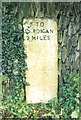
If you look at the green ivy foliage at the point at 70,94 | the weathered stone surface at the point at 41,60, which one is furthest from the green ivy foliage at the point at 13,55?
the green ivy foliage at the point at 70,94

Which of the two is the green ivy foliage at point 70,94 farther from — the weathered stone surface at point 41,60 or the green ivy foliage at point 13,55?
the green ivy foliage at point 13,55

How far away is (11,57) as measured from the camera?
2.81 metres

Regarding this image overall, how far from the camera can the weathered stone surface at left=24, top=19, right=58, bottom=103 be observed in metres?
2.84

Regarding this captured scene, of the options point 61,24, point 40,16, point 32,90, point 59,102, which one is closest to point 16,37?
point 40,16

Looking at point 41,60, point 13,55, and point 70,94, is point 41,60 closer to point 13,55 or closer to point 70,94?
point 13,55

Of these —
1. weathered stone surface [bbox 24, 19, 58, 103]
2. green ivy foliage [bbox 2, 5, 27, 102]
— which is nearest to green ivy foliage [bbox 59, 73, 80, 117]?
weathered stone surface [bbox 24, 19, 58, 103]

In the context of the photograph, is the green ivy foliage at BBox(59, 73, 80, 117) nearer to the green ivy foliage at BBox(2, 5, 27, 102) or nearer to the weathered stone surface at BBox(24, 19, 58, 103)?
the weathered stone surface at BBox(24, 19, 58, 103)

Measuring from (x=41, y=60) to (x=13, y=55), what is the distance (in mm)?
604

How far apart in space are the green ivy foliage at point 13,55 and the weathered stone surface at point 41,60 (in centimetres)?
13

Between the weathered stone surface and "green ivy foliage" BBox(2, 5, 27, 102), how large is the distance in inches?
5.1

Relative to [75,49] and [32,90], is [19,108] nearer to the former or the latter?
[32,90]

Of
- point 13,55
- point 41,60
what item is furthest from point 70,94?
point 13,55

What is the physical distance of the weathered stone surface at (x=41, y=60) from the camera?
284 centimetres

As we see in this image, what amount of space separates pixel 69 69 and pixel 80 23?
38.5 inches
